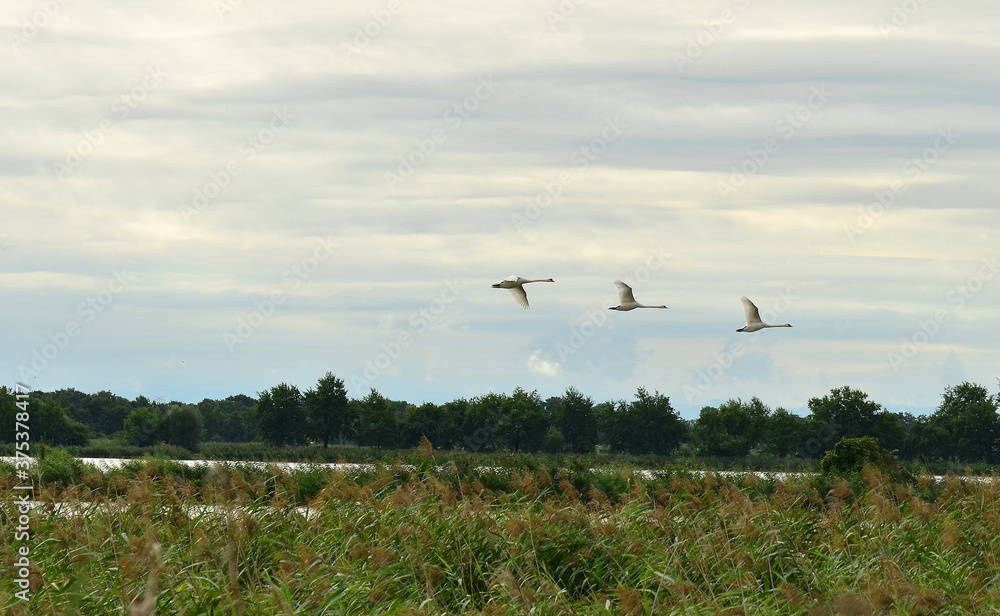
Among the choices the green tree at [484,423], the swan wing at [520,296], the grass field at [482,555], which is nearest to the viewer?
the grass field at [482,555]

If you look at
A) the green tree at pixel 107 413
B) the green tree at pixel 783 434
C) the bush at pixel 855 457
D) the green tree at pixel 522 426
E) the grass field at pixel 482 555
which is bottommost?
the grass field at pixel 482 555

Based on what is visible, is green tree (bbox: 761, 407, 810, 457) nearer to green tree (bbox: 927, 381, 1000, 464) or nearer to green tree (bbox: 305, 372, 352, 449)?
green tree (bbox: 927, 381, 1000, 464)

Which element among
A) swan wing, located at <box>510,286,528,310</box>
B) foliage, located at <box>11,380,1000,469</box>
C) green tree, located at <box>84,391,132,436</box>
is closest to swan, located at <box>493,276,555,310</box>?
swan wing, located at <box>510,286,528,310</box>

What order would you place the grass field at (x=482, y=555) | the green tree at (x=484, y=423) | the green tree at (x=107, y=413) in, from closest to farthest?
the grass field at (x=482, y=555) → the green tree at (x=484, y=423) → the green tree at (x=107, y=413)

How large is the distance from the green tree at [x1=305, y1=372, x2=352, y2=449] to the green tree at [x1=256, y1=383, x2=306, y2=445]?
69cm

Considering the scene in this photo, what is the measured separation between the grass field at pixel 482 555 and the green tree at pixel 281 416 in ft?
130

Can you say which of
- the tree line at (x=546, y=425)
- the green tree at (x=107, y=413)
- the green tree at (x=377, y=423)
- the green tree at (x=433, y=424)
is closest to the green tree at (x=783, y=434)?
the tree line at (x=546, y=425)

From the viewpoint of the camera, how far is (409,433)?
2064 inches

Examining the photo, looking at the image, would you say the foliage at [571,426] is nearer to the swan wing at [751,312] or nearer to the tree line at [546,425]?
the tree line at [546,425]

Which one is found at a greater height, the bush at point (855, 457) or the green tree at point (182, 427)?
the green tree at point (182, 427)

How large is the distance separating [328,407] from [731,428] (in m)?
19.9

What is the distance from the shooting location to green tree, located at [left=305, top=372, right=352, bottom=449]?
51688 mm

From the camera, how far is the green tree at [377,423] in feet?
167

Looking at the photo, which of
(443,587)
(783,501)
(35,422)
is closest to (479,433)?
(35,422)
